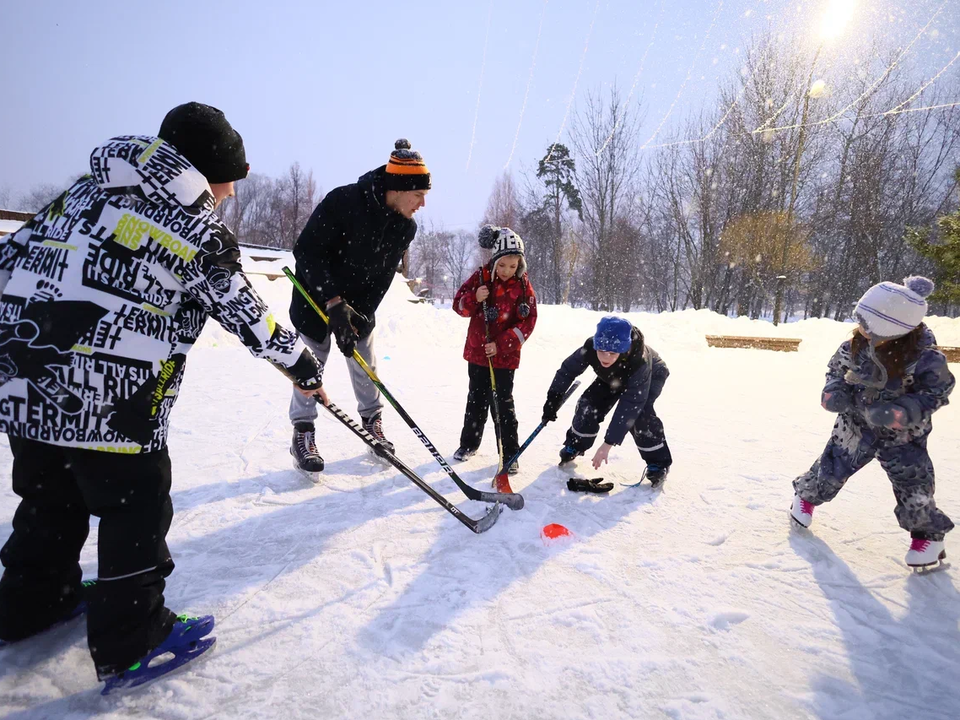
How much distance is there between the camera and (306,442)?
3.65 metres

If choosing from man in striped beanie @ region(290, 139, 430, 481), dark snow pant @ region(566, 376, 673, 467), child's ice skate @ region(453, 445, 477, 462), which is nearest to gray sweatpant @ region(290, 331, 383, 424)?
man in striped beanie @ region(290, 139, 430, 481)

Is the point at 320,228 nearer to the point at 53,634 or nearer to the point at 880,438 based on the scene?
the point at 53,634

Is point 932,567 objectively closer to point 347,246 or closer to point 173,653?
A: point 173,653

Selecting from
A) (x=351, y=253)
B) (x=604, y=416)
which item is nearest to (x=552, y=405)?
(x=604, y=416)

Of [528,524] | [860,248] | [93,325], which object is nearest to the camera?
[93,325]

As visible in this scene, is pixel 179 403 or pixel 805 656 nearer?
pixel 805 656

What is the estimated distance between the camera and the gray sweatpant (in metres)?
3.62

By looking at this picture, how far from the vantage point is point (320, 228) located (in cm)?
337

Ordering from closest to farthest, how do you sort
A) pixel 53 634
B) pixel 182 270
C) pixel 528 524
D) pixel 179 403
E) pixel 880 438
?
1. pixel 182 270
2. pixel 53 634
3. pixel 880 438
4. pixel 528 524
5. pixel 179 403

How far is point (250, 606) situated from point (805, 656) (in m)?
2.32

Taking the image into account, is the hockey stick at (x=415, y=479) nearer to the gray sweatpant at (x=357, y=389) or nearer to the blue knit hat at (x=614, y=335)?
the gray sweatpant at (x=357, y=389)

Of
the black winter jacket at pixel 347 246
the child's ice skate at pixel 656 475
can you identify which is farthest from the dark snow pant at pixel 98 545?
the child's ice skate at pixel 656 475

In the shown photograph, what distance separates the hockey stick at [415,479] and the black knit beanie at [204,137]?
1104mm

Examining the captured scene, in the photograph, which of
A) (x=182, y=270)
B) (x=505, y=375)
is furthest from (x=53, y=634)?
(x=505, y=375)
